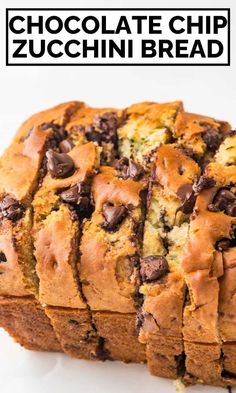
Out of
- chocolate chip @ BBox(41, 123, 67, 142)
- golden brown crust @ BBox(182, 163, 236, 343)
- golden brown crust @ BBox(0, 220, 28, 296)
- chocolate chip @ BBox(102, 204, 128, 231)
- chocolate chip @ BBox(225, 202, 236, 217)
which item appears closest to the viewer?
golden brown crust @ BBox(182, 163, 236, 343)

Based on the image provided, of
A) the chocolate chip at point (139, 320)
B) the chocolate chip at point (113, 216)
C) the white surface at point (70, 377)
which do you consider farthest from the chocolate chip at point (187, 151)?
the white surface at point (70, 377)

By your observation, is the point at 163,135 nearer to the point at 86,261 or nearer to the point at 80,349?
the point at 86,261

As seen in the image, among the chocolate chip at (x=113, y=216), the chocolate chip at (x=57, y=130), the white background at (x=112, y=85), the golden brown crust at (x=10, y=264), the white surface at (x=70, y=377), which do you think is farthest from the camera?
the white background at (x=112, y=85)

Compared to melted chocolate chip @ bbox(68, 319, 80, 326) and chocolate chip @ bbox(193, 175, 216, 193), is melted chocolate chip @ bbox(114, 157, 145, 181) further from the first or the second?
melted chocolate chip @ bbox(68, 319, 80, 326)

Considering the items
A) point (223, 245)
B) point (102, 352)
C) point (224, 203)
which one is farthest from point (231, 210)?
point (102, 352)

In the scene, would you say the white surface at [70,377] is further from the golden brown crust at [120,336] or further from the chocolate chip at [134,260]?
the chocolate chip at [134,260]

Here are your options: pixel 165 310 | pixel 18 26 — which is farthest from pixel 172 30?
pixel 165 310

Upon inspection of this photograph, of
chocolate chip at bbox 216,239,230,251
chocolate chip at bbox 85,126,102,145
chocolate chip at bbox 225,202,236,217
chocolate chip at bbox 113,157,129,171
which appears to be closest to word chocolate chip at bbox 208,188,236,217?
chocolate chip at bbox 225,202,236,217
